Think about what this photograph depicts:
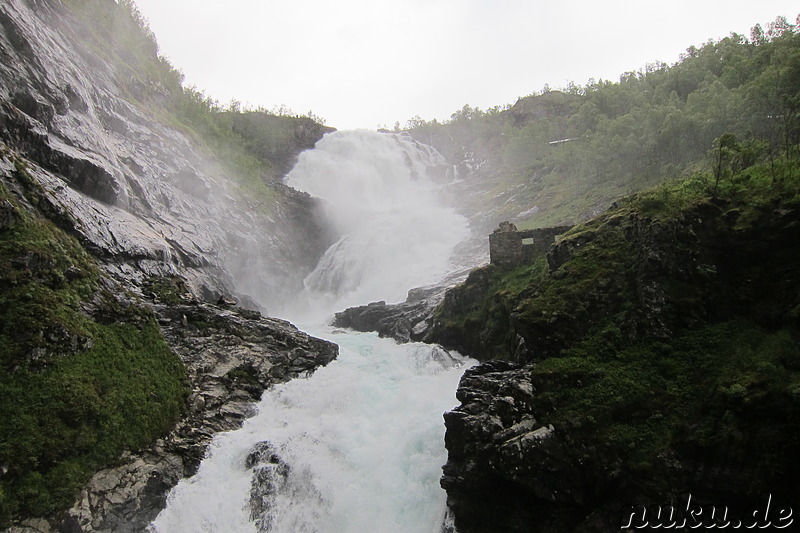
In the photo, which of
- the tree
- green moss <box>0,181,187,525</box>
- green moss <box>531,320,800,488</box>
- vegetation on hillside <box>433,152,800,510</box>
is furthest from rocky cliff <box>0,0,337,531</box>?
the tree

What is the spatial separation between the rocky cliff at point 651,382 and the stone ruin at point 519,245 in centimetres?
661

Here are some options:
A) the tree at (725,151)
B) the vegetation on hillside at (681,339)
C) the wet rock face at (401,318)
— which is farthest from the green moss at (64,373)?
the tree at (725,151)

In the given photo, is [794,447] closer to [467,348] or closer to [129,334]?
[467,348]

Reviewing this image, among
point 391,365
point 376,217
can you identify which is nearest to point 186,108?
point 376,217

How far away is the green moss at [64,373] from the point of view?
37.6ft

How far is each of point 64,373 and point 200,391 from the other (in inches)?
186

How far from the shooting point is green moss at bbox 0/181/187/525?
11.5 m

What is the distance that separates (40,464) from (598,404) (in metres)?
14.6

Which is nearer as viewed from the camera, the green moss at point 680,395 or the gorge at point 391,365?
the green moss at point 680,395

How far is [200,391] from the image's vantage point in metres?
17.1

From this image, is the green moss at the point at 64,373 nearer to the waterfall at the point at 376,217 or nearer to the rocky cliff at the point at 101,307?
the rocky cliff at the point at 101,307

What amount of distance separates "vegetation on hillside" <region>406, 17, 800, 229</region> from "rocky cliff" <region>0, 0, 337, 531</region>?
21573 millimetres

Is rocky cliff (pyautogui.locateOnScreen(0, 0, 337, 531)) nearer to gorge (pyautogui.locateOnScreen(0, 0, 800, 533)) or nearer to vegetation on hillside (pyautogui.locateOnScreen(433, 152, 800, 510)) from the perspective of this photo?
gorge (pyautogui.locateOnScreen(0, 0, 800, 533))

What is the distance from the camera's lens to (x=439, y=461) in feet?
46.9
